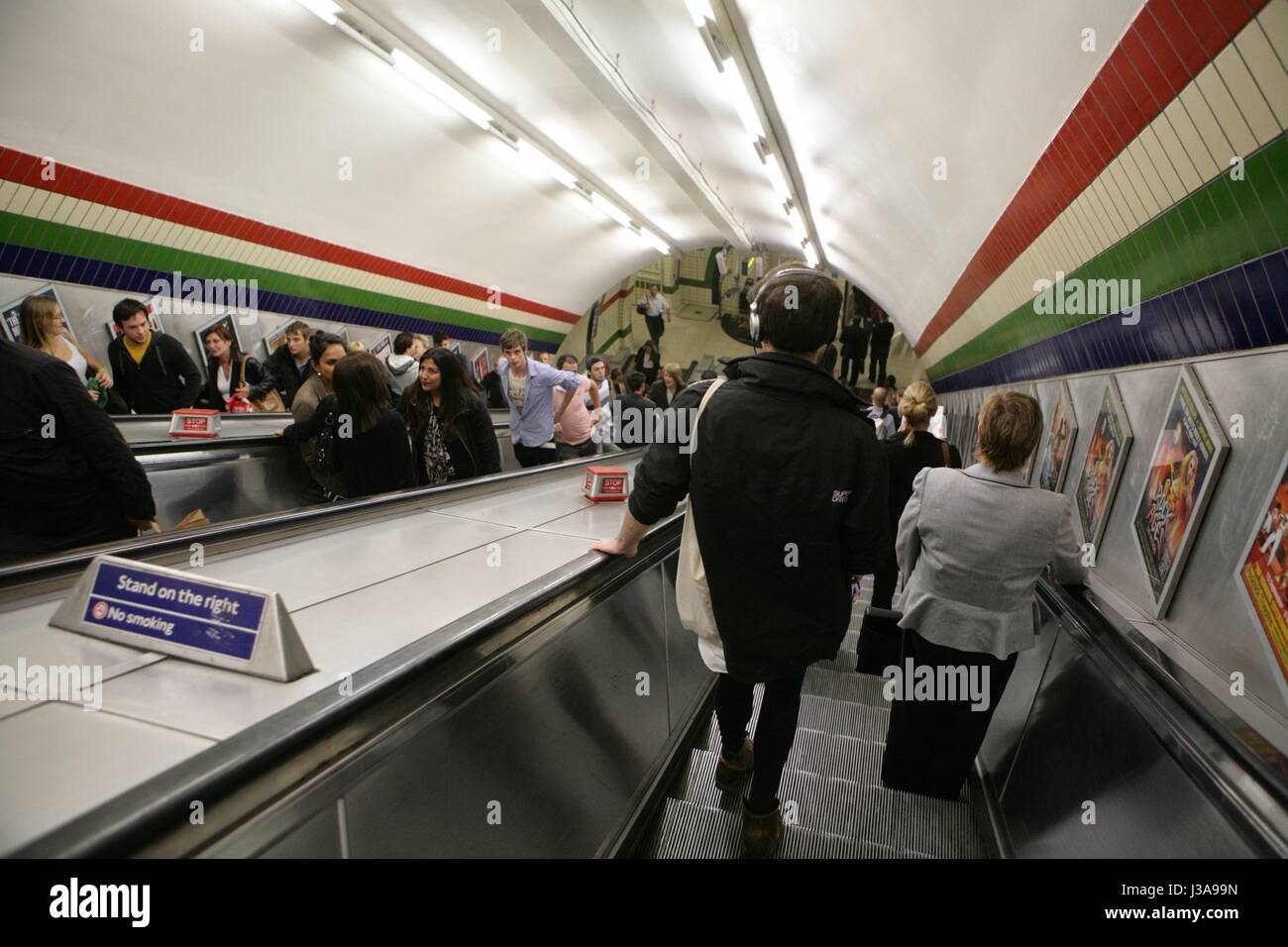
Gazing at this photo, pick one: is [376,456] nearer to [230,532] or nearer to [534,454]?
Result: [230,532]

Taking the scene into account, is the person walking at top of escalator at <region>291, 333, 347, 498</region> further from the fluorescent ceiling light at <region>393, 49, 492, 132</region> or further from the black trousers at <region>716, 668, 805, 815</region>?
the fluorescent ceiling light at <region>393, 49, 492, 132</region>

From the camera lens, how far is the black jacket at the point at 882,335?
15.5 meters

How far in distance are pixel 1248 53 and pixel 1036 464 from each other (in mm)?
3249

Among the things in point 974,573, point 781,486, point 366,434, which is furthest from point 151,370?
point 974,573

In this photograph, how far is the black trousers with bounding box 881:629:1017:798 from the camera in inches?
90.7

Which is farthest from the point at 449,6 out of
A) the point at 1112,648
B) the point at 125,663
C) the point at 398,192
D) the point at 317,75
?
the point at 1112,648

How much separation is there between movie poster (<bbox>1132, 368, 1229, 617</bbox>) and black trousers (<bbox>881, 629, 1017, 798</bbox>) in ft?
2.51

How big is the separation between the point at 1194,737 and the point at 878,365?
1725 cm

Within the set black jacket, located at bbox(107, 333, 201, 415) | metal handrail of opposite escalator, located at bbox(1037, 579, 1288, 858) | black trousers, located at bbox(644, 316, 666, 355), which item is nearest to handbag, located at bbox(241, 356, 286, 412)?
black jacket, located at bbox(107, 333, 201, 415)

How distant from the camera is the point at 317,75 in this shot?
6.95 metres

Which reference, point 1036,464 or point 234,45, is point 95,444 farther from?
point 234,45

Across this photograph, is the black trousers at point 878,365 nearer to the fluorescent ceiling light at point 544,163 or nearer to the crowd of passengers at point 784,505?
the fluorescent ceiling light at point 544,163

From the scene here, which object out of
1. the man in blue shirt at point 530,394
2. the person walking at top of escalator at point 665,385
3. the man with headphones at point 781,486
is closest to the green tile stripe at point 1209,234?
the man with headphones at point 781,486

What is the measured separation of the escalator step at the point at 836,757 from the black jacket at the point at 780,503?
4.01 feet
